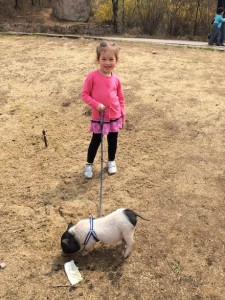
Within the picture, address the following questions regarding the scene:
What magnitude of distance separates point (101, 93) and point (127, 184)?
3.45ft

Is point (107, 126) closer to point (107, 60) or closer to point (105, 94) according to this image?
point (105, 94)

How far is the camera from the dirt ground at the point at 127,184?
2934 mm

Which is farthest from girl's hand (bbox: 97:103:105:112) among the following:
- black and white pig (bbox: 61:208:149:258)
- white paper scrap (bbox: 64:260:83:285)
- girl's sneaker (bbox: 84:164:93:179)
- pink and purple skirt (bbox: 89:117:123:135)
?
white paper scrap (bbox: 64:260:83:285)

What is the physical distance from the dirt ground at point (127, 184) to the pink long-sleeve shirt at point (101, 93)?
2.70 feet

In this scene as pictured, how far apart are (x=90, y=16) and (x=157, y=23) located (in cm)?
269

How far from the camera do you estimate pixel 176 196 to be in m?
3.83

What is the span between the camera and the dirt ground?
2.93m

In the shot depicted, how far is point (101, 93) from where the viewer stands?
360cm

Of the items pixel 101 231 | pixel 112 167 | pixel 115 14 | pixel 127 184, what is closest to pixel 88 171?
pixel 112 167

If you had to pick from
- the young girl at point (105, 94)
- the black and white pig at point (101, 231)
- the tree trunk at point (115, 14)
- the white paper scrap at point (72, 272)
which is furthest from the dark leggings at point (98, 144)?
the tree trunk at point (115, 14)

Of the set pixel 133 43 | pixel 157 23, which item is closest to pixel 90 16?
pixel 157 23

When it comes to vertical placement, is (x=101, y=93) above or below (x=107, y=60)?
below

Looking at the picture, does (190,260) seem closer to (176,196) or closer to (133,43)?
(176,196)

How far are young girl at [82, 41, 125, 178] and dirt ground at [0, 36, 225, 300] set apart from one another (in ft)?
2.11
